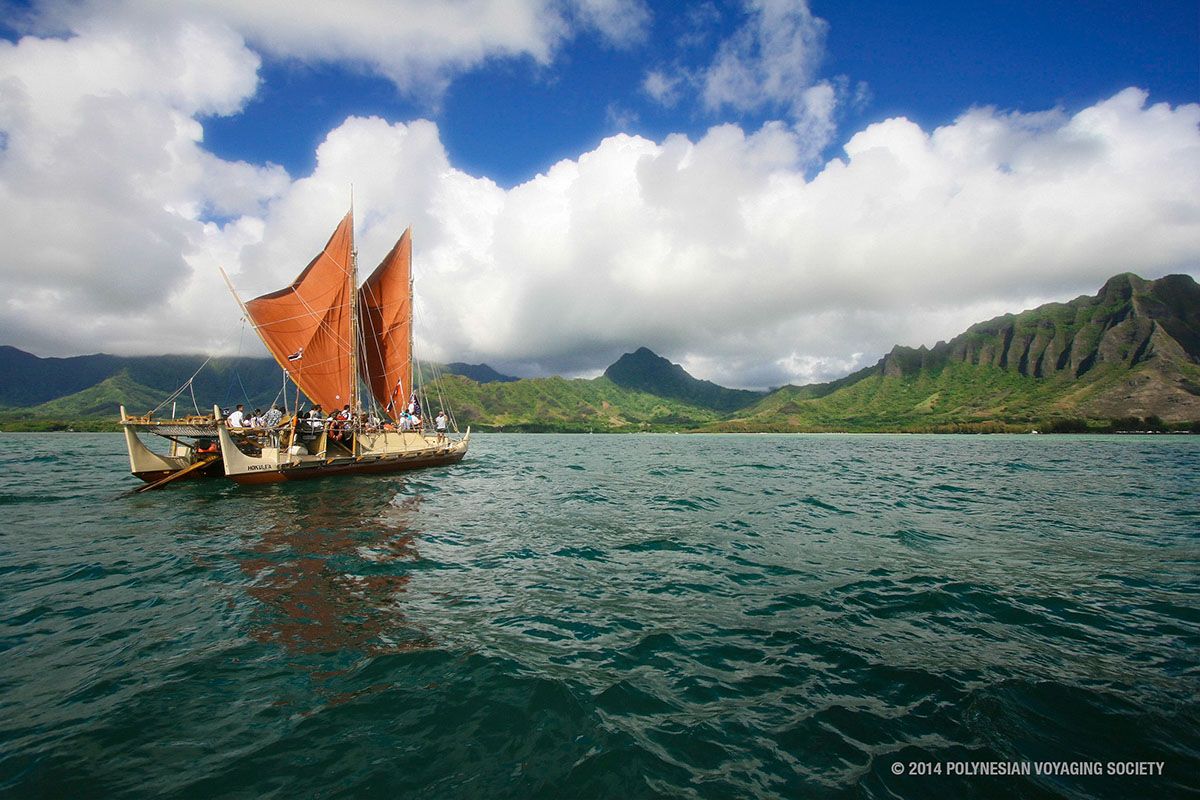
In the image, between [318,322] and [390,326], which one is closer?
[318,322]

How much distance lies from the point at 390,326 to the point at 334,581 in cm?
4384

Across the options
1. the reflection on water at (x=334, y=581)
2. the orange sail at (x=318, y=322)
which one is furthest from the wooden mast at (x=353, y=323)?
the reflection on water at (x=334, y=581)

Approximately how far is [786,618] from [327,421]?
115 feet

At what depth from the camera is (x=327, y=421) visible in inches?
1372

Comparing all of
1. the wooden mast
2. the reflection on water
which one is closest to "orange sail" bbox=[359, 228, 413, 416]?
the wooden mast

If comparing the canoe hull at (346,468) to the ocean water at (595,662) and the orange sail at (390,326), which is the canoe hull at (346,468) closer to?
the orange sail at (390,326)

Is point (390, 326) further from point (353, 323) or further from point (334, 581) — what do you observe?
point (334, 581)

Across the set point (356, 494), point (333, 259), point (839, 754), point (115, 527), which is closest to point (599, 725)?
point (839, 754)

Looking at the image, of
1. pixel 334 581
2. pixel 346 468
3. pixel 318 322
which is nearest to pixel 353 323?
pixel 318 322

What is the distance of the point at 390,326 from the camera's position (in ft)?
166

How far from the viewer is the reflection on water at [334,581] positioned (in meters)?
8.48

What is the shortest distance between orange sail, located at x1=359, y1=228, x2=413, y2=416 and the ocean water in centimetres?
3424

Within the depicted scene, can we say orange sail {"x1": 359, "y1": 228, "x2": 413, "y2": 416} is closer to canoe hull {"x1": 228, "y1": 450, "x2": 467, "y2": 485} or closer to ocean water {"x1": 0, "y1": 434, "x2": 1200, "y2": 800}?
canoe hull {"x1": 228, "y1": 450, "x2": 467, "y2": 485}

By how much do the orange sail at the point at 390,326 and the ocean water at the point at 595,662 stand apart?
1348 inches
